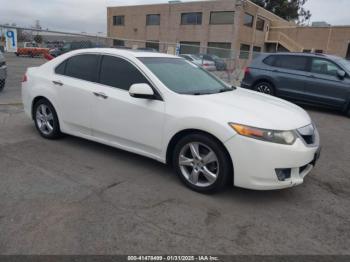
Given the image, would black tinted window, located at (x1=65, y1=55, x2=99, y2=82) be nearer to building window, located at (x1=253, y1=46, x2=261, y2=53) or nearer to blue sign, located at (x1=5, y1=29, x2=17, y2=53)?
blue sign, located at (x1=5, y1=29, x2=17, y2=53)

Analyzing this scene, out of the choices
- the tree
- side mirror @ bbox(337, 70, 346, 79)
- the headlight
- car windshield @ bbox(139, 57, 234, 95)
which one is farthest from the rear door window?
the tree

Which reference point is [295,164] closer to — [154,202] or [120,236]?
[154,202]

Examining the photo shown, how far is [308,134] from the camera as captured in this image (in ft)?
12.3

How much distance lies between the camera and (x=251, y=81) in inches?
407

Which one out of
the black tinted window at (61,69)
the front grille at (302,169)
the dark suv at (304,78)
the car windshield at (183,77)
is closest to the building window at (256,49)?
the dark suv at (304,78)

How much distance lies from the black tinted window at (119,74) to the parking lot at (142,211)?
3.55 ft

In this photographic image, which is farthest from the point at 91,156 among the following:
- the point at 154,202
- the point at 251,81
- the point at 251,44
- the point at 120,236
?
the point at 251,44

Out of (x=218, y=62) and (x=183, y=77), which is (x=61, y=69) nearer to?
(x=183, y=77)

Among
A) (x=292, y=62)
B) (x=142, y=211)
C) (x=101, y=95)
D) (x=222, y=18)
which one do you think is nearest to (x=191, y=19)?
(x=222, y=18)

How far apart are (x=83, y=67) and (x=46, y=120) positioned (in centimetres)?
117

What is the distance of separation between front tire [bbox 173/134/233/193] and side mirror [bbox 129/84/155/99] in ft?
2.21

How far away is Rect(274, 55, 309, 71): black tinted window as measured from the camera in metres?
9.55

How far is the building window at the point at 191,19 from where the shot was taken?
3681 cm

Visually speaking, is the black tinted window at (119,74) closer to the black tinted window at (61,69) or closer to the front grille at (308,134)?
the black tinted window at (61,69)
